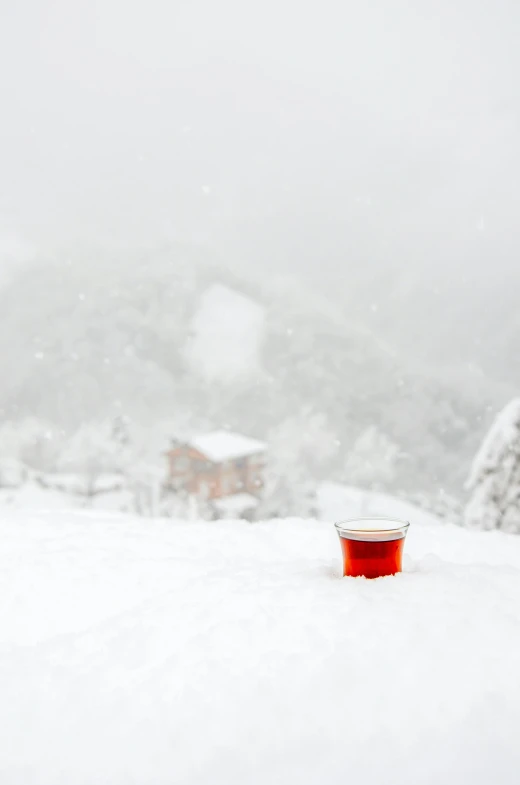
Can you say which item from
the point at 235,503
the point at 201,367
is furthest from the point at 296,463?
the point at 201,367

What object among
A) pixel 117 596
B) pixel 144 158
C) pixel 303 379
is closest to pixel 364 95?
pixel 144 158

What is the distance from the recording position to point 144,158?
34344 mm

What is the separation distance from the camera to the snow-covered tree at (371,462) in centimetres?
1964

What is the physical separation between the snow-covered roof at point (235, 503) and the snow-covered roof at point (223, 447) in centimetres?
85

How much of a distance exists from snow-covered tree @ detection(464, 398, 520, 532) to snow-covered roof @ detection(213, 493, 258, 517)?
8842 millimetres

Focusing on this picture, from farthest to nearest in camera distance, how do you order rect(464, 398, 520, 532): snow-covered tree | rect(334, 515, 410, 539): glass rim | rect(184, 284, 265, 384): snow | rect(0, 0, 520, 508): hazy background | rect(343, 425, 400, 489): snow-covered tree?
rect(184, 284, 265, 384): snow < rect(0, 0, 520, 508): hazy background < rect(343, 425, 400, 489): snow-covered tree < rect(464, 398, 520, 532): snow-covered tree < rect(334, 515, 410, 539): glass rim

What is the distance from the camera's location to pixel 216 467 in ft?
44.5

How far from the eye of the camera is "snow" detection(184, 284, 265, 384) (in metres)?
25.8

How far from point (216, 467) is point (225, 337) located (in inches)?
613

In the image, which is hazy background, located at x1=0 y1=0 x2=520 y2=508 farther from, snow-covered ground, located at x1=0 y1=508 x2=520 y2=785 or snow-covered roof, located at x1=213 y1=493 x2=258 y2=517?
snow-covered ground, located at x1=0 y1=508 x2=520 y2=785

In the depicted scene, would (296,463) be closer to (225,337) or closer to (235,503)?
(235,503)

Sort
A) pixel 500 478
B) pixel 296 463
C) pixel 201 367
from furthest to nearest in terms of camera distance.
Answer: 1. pixel 201 367
2. pixel 296 463
3. pixel 500 478

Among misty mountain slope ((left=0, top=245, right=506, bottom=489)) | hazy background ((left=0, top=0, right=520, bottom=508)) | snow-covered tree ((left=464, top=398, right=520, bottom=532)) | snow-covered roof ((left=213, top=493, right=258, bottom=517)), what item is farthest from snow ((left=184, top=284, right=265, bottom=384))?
snow-covered tree ((left=464, top=398, right=520, bottom=532))

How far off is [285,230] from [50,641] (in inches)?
1310
